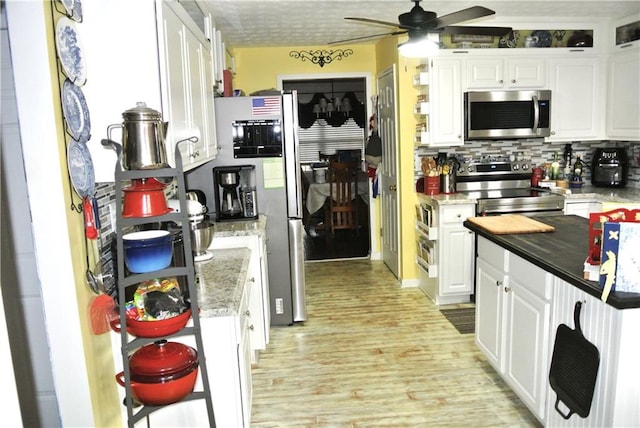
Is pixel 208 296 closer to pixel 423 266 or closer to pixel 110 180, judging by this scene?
pixel 110 180

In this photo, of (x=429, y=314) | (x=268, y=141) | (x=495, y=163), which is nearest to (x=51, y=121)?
(x=268, y=141)

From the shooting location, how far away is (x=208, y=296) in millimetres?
2096

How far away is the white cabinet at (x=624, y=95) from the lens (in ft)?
13.6

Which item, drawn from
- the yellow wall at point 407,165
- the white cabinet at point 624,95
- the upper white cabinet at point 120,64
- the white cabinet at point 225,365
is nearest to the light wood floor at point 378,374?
the yellow wall at point 407,165

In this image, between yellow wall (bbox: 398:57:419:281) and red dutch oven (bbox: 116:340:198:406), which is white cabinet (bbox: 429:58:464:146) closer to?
yellow wall (bbox: 398:57:419:281)

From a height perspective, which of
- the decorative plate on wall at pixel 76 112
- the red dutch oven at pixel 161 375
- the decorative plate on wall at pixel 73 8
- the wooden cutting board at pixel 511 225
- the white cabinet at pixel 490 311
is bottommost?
the white cabinet at pixel 490 311

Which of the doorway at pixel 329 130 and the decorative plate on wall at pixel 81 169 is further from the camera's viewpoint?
the doorway at pixel 329 130

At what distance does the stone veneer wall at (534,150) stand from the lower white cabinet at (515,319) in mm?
1916

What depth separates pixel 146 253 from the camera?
1681 millimetres

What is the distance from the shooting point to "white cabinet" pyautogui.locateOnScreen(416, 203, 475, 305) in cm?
412

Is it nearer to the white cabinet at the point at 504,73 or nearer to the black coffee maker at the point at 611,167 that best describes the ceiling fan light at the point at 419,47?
the white cabinet at the point at 504,73

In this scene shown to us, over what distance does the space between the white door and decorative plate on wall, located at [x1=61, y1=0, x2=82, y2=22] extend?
3.27m

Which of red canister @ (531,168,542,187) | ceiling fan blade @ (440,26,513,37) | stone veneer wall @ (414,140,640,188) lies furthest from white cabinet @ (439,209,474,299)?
ceiling fan blade @ (440,26,513,37)

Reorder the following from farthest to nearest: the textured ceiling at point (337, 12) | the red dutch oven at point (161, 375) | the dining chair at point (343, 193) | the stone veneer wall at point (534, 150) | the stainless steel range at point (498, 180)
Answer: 1. the dining chair at point (343, 193)
2. the stone veneer wall at point (534, 150)
3. the stainless steel range at point (498, 180)
4. the textured ceiling at point (337, 12)
5. the red dutch oven at point (161, 375)
